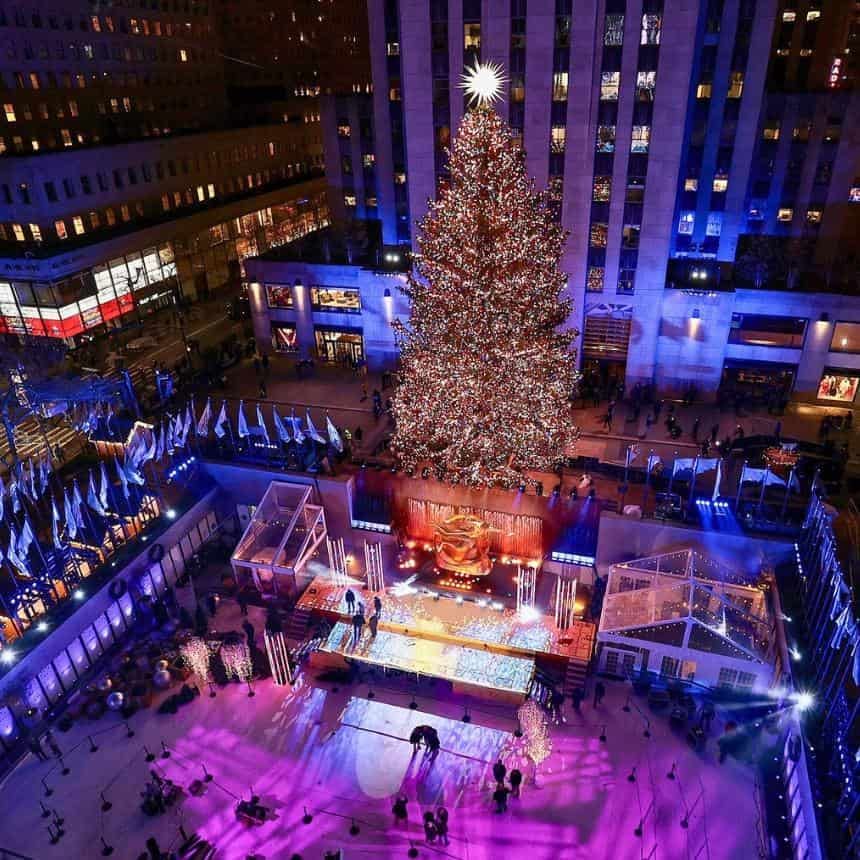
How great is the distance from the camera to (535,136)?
32.2 meters

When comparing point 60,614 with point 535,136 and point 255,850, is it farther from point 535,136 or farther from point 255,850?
point 535,136

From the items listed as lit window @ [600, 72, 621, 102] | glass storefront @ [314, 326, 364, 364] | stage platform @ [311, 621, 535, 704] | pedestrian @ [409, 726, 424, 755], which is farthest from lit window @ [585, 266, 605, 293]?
pedestrian @ [409, 726, 424, 755]

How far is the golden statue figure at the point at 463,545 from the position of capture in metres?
25.9

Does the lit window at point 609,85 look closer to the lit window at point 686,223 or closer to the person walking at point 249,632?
the lit window at point 686,223

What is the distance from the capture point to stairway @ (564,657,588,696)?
22000mm

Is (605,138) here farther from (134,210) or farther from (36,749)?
(134,210)

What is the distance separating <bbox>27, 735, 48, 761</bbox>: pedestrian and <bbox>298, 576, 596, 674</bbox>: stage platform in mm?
9274

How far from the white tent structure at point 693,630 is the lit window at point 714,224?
90.6 feet

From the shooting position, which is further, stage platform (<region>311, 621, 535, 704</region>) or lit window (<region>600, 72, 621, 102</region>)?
lit window (<region>600, 72, 621, 102</region>)

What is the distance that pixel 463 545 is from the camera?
25.9 meters

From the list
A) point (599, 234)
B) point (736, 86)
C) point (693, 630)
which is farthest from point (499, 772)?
point (736, 86)

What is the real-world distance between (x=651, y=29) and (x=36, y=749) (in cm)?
3667

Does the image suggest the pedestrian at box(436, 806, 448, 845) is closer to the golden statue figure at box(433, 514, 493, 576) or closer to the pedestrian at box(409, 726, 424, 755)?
the pedestrian at box(409, 726, 424, 755)

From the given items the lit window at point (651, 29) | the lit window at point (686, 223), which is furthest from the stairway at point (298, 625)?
the lit window at point (686, 223)
